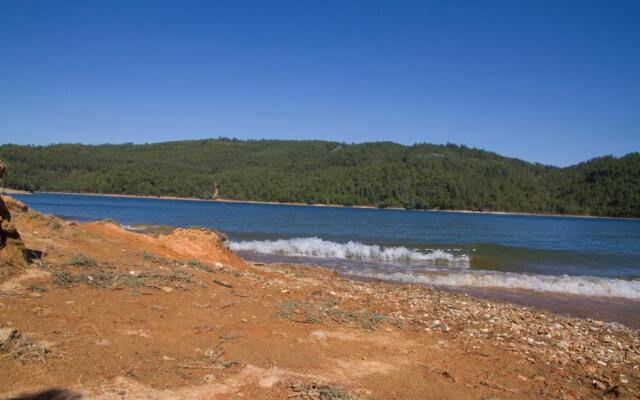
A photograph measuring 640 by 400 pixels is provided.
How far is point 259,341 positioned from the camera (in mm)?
5730

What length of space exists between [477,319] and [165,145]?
172 meters

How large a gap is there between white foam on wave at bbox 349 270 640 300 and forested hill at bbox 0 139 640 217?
10024cm

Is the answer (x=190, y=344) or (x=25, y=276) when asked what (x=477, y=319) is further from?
(x=25, y=276)

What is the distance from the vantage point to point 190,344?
17.5ft

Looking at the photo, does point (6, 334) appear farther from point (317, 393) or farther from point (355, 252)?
point (355, 252)

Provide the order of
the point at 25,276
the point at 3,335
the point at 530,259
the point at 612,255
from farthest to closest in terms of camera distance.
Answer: the point at 612,255, the point at 530,259, the point at 25,276, the point at 3,335

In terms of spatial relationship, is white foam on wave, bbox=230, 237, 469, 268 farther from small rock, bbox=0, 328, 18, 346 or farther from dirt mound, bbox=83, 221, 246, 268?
small rock, bbox=0, 328, 18, 346

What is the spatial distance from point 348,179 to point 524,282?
117042 mm

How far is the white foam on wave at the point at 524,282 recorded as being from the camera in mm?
15391

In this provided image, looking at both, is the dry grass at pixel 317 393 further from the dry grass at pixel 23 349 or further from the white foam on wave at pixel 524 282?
the white foam on wave at pixel 524 282

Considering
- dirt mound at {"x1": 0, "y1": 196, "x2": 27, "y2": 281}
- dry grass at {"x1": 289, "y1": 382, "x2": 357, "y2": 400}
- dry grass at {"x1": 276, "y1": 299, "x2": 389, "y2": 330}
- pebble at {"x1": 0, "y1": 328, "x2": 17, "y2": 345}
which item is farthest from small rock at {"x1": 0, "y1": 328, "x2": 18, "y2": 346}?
dry grass at {"x1": 276, "y1": 299, "x2": 389, "y2": 330}

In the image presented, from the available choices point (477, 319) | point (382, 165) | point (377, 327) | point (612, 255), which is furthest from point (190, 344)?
point (382, 165)

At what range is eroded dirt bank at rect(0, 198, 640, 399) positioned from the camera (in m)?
4.32

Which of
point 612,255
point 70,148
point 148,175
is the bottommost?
point 612,255
